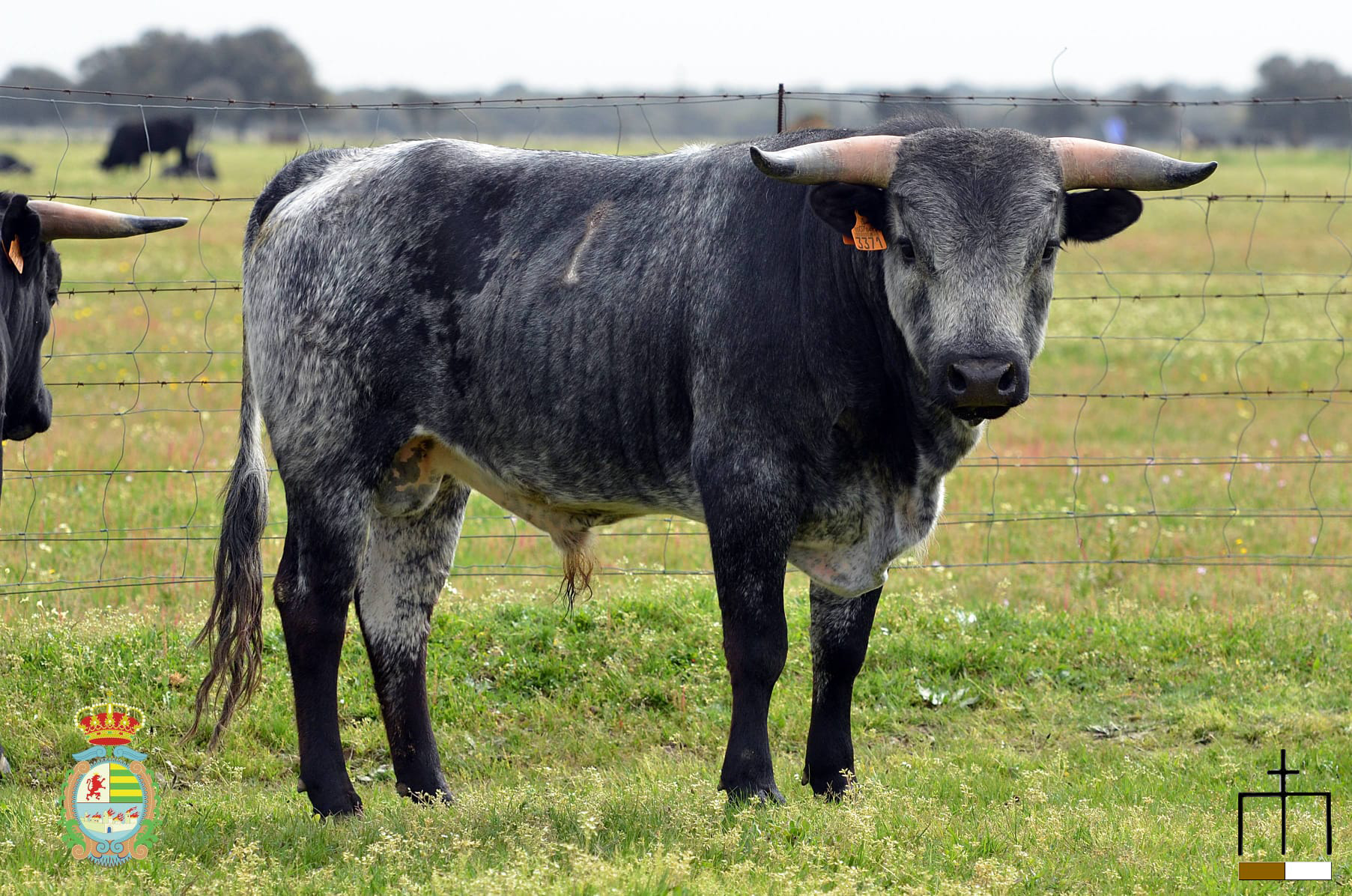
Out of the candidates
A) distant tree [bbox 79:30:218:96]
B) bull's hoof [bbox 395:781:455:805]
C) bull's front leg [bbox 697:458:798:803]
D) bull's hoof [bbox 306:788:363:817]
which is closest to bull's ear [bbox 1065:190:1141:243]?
bull's front leg [bbox 697:458:798:803]

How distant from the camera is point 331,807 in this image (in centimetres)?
518

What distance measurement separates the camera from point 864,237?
4.57 meters

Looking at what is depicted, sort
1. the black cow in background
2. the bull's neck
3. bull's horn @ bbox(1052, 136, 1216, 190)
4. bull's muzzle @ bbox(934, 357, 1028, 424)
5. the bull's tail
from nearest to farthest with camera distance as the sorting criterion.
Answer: bull's muzzle @ bbox(934, 357, 1028, 424)
bull's horn @ bbox(1052, 136, 1216, 190)
the bull's neck
the bull's tail
the black cow in background

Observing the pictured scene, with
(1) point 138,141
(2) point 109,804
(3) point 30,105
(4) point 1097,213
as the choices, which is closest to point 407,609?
(2) point 109,804

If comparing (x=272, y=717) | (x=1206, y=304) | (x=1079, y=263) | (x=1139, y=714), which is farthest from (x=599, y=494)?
(x=1079, y=263)

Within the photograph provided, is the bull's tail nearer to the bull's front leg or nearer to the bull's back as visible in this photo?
the bull's back

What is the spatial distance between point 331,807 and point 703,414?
194 centimetres

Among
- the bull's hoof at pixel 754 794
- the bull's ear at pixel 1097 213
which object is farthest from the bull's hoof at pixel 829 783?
the bull's ear at pixel 1097 213

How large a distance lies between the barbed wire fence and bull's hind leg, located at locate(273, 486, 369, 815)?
1.65 meters

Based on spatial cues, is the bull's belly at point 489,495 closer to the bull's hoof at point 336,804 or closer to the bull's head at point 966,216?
the bull's hoof at point 336,804

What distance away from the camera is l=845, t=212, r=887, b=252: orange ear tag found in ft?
15.0

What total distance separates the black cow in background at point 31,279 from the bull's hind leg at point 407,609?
4.77ft

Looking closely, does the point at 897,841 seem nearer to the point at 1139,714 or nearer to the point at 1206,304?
the point at 1139,714

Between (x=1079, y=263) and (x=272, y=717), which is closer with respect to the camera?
(x=272, y=717)
